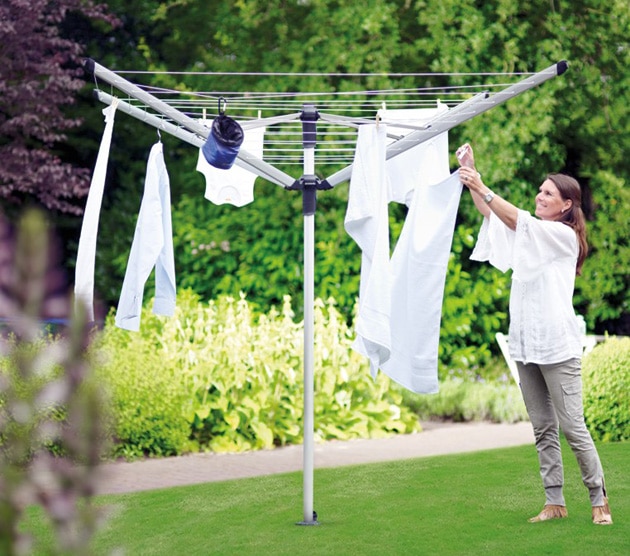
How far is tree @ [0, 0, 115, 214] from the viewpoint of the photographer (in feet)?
33.2

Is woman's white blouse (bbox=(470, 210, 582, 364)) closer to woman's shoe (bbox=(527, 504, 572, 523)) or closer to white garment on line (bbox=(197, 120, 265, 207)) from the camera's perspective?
woman's shoe (bbox=(527, 504, 572, 523))

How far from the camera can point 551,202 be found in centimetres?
447

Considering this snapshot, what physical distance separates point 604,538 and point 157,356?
12.5 feet

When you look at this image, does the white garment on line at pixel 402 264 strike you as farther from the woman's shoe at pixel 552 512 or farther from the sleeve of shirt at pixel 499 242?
the woman's shoe at pixel 552 512

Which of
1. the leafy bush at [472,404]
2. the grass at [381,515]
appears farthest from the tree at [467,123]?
the grass at [381,515]

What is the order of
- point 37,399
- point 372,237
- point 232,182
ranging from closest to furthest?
point 37,399, point 372,237, point 232,182

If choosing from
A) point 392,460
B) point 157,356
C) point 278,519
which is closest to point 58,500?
point 278,519

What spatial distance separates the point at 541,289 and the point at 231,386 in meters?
3.41

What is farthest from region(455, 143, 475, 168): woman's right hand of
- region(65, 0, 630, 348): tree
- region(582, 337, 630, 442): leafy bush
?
region(65, 0, 630, 348): tree

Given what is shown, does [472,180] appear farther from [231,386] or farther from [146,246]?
[231,386]

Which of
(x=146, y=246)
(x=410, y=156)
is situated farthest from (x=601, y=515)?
(x=146, y=246)

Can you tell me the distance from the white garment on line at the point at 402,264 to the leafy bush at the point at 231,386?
2.79 m

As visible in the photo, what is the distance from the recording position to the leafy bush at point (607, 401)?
7.23 meters

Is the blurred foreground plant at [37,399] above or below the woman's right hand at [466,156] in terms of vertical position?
below
